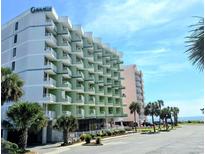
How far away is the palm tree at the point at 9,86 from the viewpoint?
103 feet

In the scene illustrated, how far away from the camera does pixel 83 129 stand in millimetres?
70562

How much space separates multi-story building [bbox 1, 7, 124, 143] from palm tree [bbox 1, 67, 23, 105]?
23.0 metres

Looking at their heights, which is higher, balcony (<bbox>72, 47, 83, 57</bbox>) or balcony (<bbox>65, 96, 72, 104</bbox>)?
balcony (<bbox>72, 47, 83, 57</bbox>)

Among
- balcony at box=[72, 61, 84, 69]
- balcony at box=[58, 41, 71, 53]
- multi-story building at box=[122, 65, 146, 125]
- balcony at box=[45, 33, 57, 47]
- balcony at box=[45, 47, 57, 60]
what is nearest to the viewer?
balcony at box=[45, 47, 57, 60]

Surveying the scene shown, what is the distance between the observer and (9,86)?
31625 mm

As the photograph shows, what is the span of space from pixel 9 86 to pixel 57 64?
3159cm

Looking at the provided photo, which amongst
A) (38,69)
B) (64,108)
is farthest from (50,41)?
(64,108)

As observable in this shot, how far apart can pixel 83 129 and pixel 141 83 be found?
296 ft

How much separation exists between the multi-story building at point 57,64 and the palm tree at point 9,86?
23.0 meters

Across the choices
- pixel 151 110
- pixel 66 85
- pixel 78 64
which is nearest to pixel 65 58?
pixel 66 85

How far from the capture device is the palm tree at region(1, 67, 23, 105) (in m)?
31.3

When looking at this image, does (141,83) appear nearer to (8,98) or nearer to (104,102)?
(104,102)

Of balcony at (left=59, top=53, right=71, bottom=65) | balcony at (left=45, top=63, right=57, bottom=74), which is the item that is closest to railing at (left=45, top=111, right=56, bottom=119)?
balcony at (left=45, top=63, right=57, bottom=74)

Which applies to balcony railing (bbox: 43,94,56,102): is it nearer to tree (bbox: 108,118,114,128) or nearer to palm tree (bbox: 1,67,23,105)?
palm tree (bbox: 1,67,23,105)
